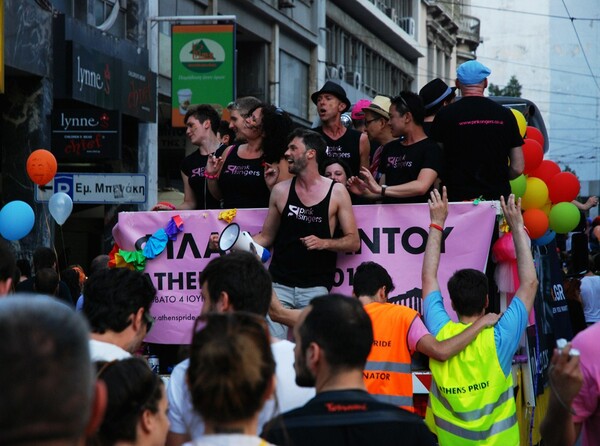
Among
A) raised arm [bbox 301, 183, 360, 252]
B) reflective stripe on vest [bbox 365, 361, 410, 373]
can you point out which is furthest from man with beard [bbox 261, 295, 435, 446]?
raised arm [bbox 301, 183, 360, 252]

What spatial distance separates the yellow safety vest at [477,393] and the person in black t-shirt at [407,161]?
5.29 feet

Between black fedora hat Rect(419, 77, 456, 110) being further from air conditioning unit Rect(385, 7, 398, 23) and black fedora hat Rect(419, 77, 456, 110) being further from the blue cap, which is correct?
air conditioning unit Rect(385, 7, 398, 23)

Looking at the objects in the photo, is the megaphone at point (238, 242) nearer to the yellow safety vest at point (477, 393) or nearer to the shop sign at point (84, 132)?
the yellow safety vest at point (477, 393)

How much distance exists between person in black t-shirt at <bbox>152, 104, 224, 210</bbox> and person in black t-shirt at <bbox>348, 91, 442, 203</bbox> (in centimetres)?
139

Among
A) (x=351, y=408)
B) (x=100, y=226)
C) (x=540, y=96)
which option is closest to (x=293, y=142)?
(x=351, y=408)

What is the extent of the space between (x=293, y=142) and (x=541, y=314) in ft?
10.7

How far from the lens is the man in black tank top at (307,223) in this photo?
296 inches

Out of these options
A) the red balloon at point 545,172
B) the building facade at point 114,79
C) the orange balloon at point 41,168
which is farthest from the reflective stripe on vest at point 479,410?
the building facade at point 114,79

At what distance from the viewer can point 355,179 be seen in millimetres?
7906

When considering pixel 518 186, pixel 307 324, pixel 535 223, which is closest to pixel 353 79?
pixel 535 223

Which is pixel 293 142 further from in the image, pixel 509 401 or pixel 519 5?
pixel 519 5

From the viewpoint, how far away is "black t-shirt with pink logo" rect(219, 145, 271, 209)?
27.2ft

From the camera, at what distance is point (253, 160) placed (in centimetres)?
830

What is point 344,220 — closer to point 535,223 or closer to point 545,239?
point 535,223
